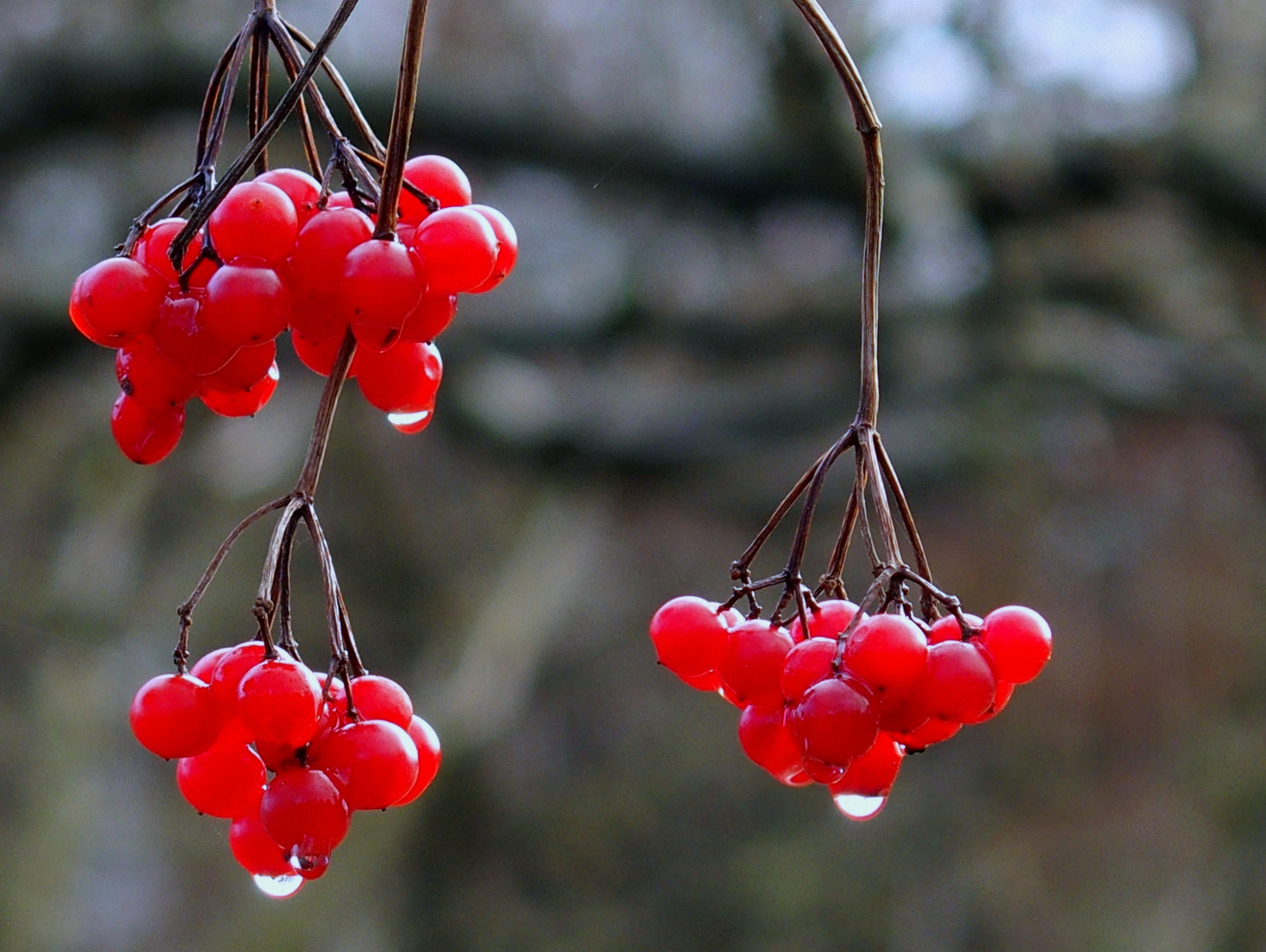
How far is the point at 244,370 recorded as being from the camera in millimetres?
661

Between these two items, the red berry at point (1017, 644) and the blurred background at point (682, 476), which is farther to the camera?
the blurred background at point (682, 476)

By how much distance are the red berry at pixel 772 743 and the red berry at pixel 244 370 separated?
327 mm

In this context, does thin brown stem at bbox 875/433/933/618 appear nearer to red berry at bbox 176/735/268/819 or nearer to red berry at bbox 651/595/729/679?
red berry at bbox 651/595/729/679

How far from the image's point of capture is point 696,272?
486 cm

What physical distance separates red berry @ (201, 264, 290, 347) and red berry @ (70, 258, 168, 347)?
4cm

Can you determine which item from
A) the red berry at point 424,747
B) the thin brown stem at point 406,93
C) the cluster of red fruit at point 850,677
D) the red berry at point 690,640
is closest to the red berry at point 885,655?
the cluster of red fruit at point 850,677

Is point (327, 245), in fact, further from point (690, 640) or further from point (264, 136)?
point (690, 640)

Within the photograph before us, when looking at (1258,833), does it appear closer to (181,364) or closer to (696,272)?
(696,272)

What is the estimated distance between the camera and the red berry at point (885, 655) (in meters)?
0.65

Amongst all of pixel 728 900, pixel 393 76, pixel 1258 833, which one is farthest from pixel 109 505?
pixel 1258 833

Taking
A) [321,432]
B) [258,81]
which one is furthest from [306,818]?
[258,81]

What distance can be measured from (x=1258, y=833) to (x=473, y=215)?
5016 mm

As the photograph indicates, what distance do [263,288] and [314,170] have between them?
165 millimetres

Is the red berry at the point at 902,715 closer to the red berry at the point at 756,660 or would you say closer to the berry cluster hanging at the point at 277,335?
the red berry at the point at 756,660
